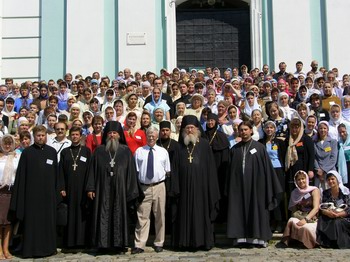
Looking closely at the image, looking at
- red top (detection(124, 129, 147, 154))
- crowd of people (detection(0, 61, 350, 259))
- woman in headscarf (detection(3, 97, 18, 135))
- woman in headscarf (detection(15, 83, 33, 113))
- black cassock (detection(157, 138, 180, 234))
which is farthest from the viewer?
woman in headscarf (detection(15, 83, 33, 113))

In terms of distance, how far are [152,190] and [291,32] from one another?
880 centimetres

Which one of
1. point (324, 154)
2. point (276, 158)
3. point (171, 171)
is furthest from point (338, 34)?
point (171, 171)

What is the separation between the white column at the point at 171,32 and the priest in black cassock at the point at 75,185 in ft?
25.2

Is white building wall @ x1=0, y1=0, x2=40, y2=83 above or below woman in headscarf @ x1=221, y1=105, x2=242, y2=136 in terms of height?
above

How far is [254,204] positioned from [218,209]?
0.55m

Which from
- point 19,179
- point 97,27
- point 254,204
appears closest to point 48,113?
point 19,179

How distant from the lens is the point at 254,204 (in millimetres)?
7910

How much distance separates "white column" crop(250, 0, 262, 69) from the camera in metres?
15.4

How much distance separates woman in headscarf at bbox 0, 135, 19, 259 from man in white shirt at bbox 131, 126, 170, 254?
183cm

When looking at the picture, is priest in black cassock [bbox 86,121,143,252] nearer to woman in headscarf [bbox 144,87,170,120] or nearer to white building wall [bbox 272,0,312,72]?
woman in headscarf [bbox 144,87,170,120]

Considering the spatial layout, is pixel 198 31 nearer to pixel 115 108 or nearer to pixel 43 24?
pixel 43 24

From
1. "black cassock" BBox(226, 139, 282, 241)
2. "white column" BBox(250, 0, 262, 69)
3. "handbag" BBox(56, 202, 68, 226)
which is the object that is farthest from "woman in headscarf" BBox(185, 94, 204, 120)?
"white column" BBox(250, 0, 262, 69)

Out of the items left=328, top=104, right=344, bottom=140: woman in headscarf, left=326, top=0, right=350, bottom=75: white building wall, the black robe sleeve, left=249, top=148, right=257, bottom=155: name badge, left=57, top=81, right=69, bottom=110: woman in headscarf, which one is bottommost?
the black robe sleeve

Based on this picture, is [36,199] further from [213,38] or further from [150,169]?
[213,38]
